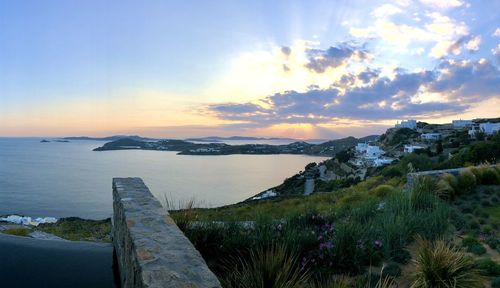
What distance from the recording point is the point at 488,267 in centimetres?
471

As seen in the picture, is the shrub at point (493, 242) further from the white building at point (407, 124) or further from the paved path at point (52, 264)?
the white building at point (407, 124)

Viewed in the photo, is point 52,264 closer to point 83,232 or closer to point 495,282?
point 495,282

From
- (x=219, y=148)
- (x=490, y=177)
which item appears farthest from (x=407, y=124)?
(x=490, y=177)

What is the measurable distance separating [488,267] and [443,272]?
1.12 meters

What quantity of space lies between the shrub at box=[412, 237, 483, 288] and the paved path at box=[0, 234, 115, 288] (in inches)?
131

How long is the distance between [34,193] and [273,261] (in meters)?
60.7

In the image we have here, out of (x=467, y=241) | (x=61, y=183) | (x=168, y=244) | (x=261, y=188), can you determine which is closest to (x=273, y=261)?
(x=168, y=244)

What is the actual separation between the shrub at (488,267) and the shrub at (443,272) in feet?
1.79

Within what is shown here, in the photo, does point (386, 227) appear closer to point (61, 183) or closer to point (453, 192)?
point (453, 192)

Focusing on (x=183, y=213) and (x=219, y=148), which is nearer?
(x=183, y=213)

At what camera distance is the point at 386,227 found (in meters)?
5.54

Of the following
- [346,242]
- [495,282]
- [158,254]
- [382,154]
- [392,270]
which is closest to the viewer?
[158,254]

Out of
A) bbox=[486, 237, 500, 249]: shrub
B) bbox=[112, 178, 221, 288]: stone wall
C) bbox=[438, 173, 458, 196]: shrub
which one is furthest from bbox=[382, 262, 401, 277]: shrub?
bbox=[438, 173, 458, 196]: shrub

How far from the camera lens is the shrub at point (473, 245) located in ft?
18.1
